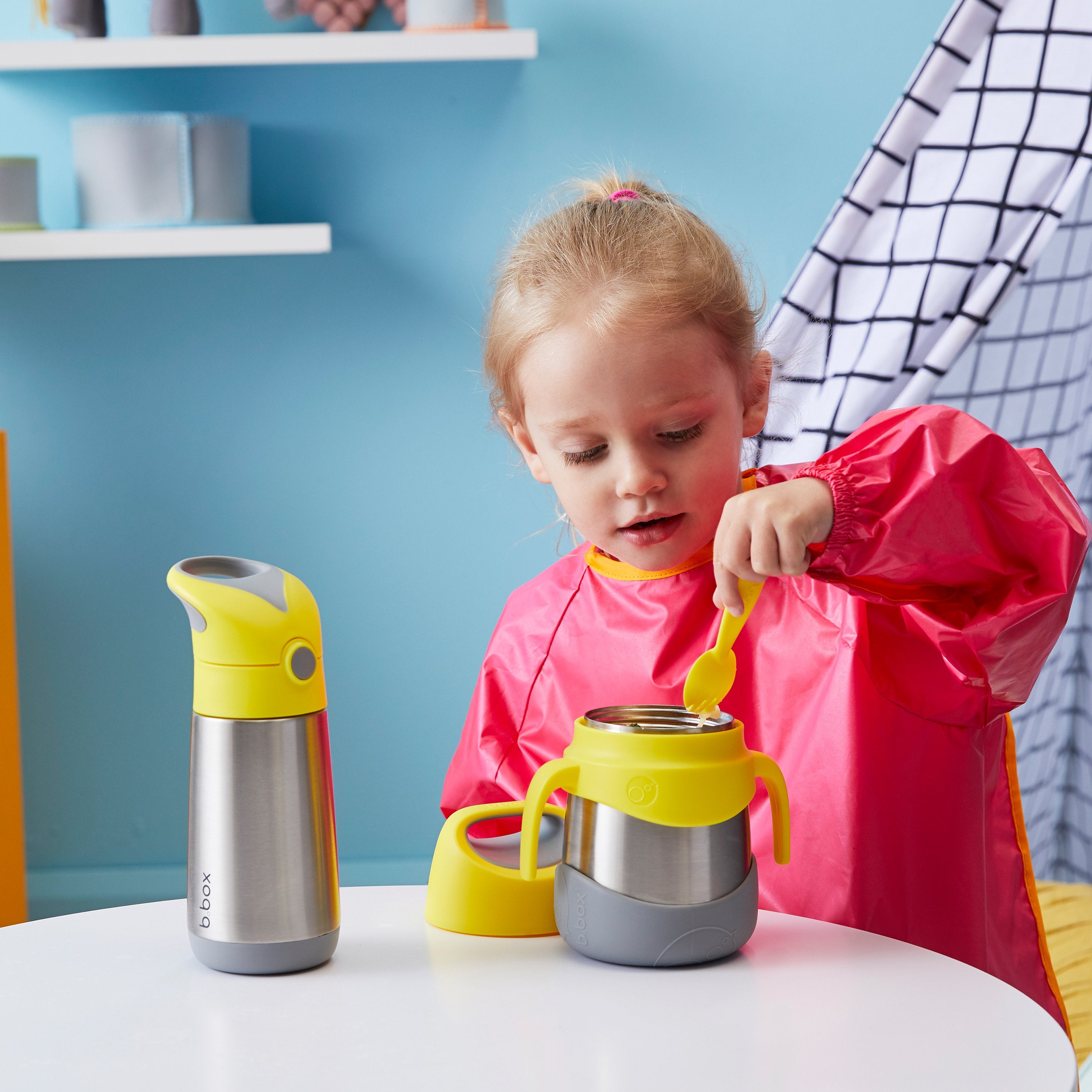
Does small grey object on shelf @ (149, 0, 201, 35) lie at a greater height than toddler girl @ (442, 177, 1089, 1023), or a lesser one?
greater

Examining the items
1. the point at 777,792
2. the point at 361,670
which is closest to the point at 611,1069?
the point at 777,792

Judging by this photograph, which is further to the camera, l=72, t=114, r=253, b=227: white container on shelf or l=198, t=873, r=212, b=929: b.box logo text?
l=72, t=114, r=253, b=227: white container on shelf

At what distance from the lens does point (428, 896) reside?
2.21ft

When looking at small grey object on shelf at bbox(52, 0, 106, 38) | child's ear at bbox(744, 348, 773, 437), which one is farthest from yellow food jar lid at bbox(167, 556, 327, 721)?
small grey object on shelf at bbox(52, 0, 106, 38)

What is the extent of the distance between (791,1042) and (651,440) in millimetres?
434

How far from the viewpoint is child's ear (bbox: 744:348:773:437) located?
95 centimetres

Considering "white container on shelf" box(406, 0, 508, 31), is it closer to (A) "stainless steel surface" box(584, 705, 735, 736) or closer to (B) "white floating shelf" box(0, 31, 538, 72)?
(B) "white floating shelf" box(0, 31, 538, 72)

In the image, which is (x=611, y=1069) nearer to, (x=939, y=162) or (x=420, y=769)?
(x=939, y=162)

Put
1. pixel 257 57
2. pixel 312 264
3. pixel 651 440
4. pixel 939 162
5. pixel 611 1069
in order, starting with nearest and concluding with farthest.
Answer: pixel 611 1069, pixel 651 440, pixel 939 162, pixel 257 57, pixel 312 264

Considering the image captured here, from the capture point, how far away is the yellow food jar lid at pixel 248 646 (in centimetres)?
57

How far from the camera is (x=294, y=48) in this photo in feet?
5.75

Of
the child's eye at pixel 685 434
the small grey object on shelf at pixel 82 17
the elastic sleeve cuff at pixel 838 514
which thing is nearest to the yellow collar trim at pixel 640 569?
the child's eye at pixel 685 434

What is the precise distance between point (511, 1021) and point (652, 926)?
88mm

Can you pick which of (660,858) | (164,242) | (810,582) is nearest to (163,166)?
(164,242)
